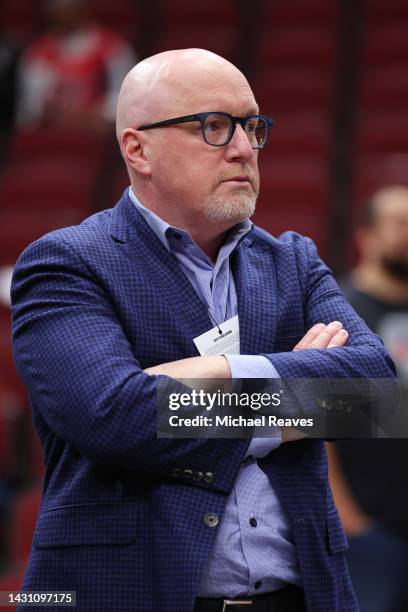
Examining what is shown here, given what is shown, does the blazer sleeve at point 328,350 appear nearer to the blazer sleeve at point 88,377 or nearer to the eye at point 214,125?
the blazer sleeve at point 88,377

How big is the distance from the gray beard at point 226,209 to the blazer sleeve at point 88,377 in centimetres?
21

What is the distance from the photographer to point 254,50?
6973mm

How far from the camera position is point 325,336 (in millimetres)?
1707

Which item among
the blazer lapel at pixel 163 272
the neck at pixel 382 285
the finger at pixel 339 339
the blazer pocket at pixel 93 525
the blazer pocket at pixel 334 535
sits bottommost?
the neck at pixel 382 285

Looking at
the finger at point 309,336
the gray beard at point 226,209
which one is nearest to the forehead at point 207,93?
the gray beard at point 226,209

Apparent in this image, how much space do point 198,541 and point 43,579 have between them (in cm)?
24

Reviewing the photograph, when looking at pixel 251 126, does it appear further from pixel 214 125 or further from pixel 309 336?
pixel 309 336

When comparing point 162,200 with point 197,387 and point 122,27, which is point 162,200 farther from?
point 122,27

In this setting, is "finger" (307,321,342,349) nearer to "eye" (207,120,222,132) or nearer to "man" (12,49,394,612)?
"man" (12,49,394,612)

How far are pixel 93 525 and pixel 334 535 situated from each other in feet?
1.22

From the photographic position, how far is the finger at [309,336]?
171 cm

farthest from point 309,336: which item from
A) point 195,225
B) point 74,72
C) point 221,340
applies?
point 74,72

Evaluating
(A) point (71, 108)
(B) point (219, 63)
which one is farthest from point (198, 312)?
(A) point (71, 108)

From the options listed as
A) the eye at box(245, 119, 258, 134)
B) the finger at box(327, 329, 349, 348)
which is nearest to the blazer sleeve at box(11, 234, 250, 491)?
the finger at box(327, 329, 349, 348)
